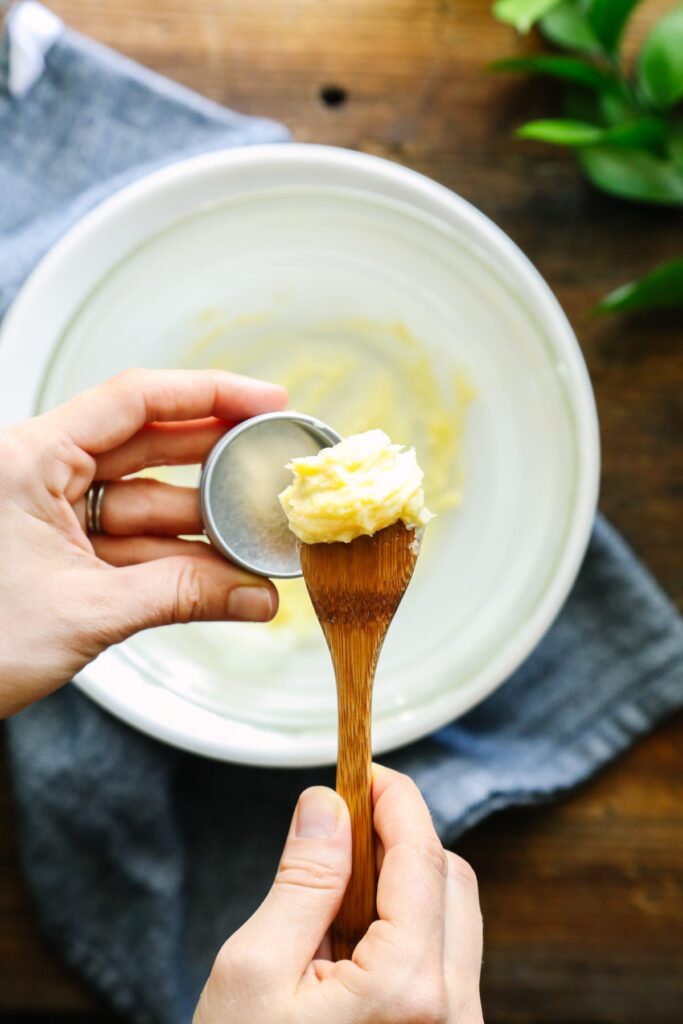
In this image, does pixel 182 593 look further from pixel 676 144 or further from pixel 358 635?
pixel 676 144

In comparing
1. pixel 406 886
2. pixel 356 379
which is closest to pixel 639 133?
pixel 356 379

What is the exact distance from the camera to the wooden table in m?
1.08

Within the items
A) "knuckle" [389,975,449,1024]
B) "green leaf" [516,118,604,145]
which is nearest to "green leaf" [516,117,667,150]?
"green leaf" [516,118,604,145]

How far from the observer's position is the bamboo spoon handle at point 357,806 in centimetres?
79

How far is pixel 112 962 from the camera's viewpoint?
1061mm

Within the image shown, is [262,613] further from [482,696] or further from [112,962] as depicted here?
[112,962]

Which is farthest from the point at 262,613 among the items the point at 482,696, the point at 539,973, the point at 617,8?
the point at 617,8

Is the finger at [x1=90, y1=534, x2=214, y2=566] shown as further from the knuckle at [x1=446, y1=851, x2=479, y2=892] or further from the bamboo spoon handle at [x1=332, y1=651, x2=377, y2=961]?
the knuckle at [x1=446, y1=851, x2=479, y2=892]

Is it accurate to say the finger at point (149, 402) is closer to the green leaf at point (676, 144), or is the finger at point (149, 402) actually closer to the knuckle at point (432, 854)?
the knuckle at point (432, 854)

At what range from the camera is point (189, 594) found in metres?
0.83

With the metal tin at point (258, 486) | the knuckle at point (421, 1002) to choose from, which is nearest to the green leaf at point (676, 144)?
the metal tin at point (258, 486)

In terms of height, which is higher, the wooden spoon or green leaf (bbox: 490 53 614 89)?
green leaf (bbox: 490 53 614 89)

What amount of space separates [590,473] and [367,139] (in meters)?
0.46

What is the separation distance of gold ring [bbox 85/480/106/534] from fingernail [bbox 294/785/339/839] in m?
0.33
